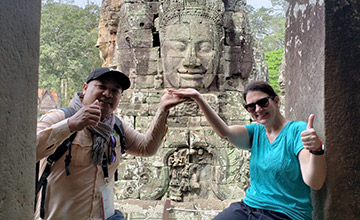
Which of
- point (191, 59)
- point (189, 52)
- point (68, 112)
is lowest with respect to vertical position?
point (68, 112)

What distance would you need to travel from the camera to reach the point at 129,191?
643 centimetres

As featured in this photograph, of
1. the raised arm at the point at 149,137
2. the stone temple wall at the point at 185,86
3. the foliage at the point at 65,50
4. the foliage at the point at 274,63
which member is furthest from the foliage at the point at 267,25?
the raised arm at the point at 149,137

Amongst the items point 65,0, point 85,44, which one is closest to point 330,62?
point 85,44

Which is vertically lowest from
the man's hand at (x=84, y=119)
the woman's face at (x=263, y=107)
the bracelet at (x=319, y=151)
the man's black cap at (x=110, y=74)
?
the bracelet at (x=319, y=151)

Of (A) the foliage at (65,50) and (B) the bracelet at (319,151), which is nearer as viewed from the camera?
(B) the bracelet at (319,151)

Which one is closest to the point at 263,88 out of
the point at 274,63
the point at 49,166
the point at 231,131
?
the point at 231,131

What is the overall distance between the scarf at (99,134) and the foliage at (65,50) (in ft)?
56.0

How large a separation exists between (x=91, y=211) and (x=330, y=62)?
1.53m

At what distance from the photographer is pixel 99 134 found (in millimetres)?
2086

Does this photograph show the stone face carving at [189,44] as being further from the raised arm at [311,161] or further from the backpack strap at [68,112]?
the raised arm at [311,161]

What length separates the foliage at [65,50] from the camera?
1844 centimetres

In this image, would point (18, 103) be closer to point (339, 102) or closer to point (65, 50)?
point (339, 102)

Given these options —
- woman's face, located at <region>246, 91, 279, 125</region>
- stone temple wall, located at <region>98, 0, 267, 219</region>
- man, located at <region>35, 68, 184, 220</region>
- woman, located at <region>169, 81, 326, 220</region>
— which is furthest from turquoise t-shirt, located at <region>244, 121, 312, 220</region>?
stone temple wall, located at <region>98, 0, 267, 219</region>

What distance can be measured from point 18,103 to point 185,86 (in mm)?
5800
